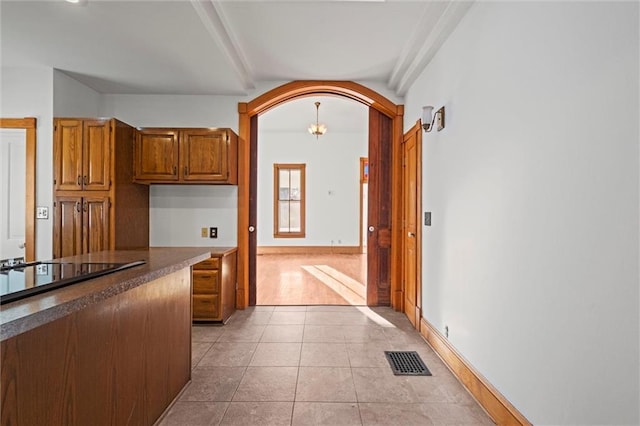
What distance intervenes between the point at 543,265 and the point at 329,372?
64.6 inches

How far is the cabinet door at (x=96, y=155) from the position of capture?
340cm

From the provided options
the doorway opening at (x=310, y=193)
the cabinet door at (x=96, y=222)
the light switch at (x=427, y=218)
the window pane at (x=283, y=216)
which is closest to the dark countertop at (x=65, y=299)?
the cabinet door at (x=96, y=222)

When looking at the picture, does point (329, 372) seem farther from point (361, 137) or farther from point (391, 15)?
point (361, 137)

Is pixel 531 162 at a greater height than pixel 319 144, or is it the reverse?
pixel 319 144

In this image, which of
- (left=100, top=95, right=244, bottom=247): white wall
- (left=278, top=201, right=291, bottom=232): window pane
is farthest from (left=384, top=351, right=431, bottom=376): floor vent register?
(left=278, top=201, right=291, bottom=232): window pane

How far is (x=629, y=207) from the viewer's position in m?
1.13

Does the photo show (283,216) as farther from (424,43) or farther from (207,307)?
(424,43)

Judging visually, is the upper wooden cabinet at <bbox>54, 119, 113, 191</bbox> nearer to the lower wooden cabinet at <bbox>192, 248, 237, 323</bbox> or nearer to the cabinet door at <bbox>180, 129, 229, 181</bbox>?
the cabinet door at <bbox>180, 129, 229, 181</bbox>

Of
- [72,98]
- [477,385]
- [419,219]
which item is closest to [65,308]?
[477,385]

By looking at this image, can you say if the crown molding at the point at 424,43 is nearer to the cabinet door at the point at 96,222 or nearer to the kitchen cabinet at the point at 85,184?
the kitchen cabinet at the point at 85,184

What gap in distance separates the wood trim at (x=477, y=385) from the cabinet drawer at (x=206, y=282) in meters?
2.14

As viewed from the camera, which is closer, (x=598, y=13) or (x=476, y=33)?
(x=598, y=13)

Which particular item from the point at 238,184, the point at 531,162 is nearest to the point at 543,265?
the point at 531,162

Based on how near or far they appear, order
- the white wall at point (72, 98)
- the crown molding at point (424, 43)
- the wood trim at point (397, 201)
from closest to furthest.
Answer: the crown molding at point (424, 43), the white wall at point (72, 98), the wood trim at point (397, 201)
